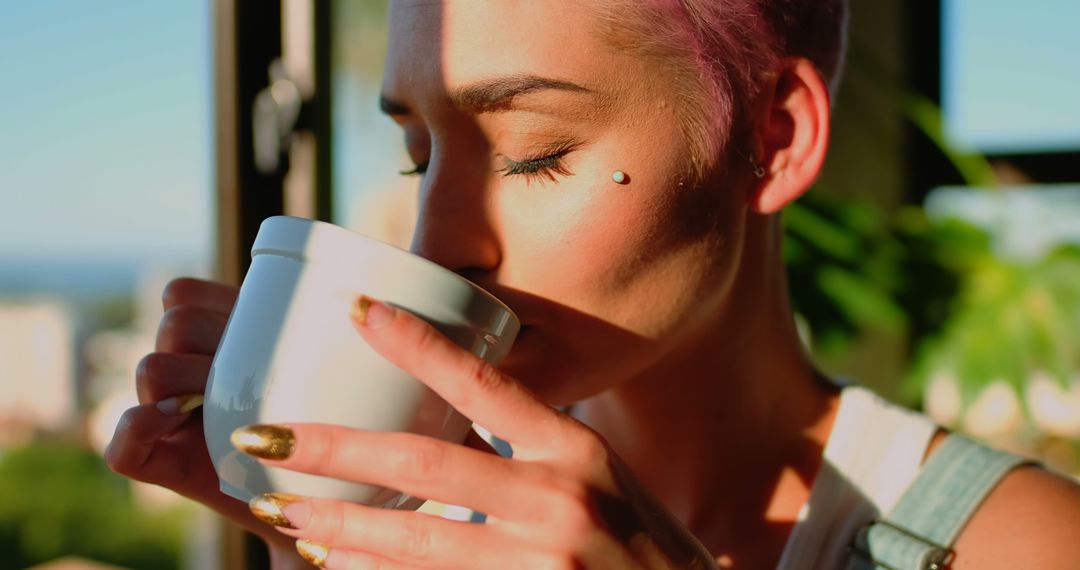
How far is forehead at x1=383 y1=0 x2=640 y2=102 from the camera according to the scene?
25.2 inches

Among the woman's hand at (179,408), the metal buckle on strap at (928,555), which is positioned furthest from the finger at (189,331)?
the metal buckle on strap at (928,555)

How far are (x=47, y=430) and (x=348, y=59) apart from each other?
1516mm

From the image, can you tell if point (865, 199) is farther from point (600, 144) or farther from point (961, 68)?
point (600, 144)

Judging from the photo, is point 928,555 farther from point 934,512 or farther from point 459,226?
point 459,226

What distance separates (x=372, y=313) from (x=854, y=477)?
1.79 ft

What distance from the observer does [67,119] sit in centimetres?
209

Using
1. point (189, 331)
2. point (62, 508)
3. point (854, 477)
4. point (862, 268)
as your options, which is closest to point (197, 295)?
point (189, 331)

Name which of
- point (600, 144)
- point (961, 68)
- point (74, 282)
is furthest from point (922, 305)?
point (74, 282)

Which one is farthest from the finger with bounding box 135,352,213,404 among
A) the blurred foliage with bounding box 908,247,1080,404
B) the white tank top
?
the blurred foliage with bounding box 908,247,1080,404

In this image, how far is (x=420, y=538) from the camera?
473mm

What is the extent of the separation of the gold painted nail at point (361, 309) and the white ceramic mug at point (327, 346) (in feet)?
0.06

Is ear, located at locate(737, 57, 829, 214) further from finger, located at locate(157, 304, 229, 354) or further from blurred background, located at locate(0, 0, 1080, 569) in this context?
blurred background, located at locate(0, 0, 1080, 569)

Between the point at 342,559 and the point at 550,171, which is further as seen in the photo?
the point at 550,171

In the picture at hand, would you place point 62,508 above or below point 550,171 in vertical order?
below
